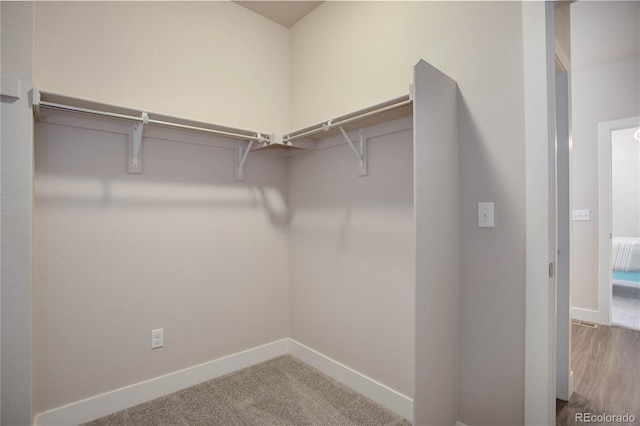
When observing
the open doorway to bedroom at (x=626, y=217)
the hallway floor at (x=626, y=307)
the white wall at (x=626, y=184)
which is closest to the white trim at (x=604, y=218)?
the hallway floor at (x=626, y=307)

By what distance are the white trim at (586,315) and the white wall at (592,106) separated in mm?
34

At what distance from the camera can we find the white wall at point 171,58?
1.73 m

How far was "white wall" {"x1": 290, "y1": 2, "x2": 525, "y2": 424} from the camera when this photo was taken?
1450 mm

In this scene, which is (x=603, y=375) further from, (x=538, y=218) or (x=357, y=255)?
(x=357, y=255)

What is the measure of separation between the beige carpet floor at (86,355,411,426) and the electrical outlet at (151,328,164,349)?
312 mm

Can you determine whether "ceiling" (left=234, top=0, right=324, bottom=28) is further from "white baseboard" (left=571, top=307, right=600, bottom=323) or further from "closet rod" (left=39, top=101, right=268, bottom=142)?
"white baseboard" (left=571, top=307, right=600, bottom=323)

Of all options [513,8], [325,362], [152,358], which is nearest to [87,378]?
[152,358]

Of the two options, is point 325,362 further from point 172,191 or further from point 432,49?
point 432,49

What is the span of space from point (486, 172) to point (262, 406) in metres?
1.75

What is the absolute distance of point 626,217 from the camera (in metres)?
5.31

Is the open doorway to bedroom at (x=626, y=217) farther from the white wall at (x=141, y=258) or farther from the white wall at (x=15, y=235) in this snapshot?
the white wall at (x=15, y=235)

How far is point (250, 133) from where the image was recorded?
2.20m

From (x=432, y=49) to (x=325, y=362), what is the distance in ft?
6.79

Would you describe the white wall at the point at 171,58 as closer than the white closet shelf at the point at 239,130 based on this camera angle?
No
